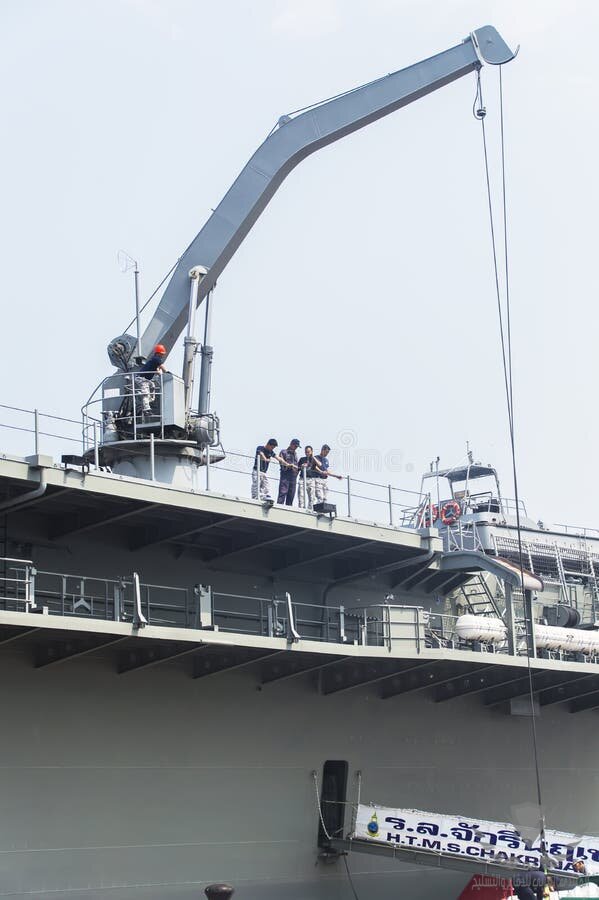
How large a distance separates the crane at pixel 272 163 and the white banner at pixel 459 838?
7.93 metres

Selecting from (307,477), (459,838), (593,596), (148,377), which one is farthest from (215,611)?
(593,596)

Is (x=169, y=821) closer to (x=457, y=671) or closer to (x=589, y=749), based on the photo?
(x=457, y=671)

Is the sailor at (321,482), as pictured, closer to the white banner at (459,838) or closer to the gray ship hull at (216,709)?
the gray ship hull at (216,709)

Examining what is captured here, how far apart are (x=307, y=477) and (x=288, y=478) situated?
341 mm

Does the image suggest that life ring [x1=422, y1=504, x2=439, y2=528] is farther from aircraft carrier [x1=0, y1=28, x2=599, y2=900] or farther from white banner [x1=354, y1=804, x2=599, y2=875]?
white banner [x1=354, y1=804, x2=599, y2=875]

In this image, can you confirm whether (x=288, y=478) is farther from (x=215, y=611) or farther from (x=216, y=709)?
(x=216, y=709)

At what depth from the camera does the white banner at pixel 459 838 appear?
19.6 meters

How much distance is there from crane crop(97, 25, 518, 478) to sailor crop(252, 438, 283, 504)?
1483 mm

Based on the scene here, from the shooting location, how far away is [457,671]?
837 inches

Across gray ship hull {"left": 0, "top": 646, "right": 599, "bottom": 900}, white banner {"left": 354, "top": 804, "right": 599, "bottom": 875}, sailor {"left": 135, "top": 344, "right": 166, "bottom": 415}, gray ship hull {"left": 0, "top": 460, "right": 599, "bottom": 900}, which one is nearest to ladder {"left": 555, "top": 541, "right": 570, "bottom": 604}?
gray ship hull {"left": 0, "top": 460, "right": 599, "bottom": 900}

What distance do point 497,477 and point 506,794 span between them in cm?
831

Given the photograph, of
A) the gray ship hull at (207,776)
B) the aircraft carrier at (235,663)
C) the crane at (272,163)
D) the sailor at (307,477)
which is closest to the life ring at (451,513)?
the aircraft carrier at (235,663)

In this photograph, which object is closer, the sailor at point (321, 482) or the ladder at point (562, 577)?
the sailor at point (321, 482)

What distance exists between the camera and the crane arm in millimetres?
21641
